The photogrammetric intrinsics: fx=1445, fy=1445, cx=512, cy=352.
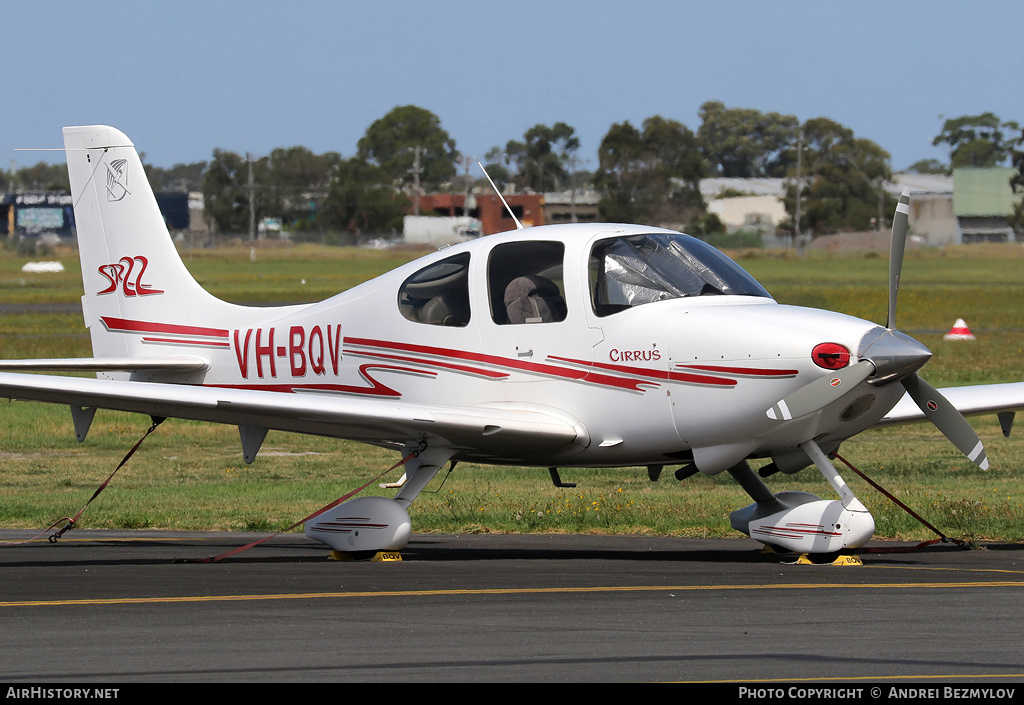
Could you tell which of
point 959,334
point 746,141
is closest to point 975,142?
point 746,141

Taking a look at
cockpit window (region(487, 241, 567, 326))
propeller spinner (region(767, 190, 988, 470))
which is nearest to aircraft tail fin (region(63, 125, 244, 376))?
cockpit window (region(487, 241, 567, 326))

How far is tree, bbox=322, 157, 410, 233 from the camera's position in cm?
12250

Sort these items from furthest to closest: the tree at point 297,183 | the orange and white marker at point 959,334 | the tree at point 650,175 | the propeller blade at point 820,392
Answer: the tree at point 297,183 < the tree at point 650,175 < the orange and white marker at point 959,334 < the propeller blade at point 820,392

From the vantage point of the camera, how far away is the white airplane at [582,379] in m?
9.92

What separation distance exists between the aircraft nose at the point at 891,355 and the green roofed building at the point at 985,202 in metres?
127

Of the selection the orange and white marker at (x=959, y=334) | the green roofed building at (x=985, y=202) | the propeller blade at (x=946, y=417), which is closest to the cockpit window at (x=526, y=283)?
the propeller blade at (x=946, y=417)

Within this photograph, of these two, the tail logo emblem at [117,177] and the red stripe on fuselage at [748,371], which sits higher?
the tail logo emblem at [117,177]

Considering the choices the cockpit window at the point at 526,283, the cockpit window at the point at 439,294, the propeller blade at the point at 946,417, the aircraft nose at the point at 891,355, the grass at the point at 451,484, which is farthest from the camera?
the grass at the point at 451,484

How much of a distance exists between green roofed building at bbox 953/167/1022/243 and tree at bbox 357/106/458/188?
46460 millimetres

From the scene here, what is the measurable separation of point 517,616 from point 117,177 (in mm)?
7747

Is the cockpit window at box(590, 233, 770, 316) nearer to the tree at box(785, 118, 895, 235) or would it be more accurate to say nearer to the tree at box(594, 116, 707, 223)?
the tree at box(594, 116, 707, 223)

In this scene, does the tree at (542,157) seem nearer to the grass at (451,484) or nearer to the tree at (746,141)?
the tree at (746,141)

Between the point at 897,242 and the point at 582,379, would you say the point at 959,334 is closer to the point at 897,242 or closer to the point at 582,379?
the point at 897,242

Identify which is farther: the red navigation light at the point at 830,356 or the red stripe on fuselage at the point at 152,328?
the red stripe on fuselage at the point at 152,328
